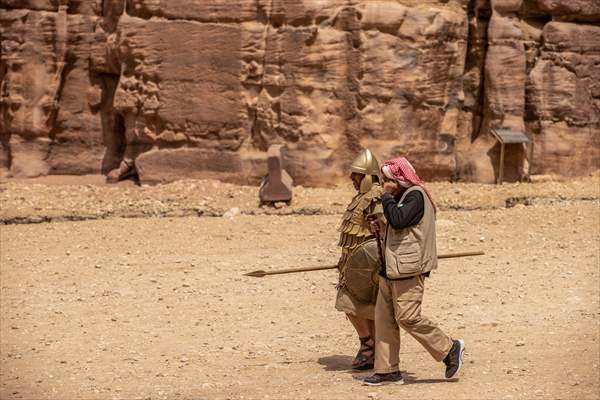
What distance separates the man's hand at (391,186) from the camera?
759cm

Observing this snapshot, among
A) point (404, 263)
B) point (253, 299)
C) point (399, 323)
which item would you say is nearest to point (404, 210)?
point (404, 263)

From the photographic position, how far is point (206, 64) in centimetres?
1638

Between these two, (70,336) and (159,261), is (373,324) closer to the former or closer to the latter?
(70,336)

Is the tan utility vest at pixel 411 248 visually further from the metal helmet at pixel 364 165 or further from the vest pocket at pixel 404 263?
the metal helmet at pixel 364 165

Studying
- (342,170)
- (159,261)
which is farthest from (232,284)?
(342,170)

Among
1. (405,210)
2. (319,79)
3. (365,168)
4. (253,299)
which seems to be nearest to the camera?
(405,210)

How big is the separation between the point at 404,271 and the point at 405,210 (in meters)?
0.42

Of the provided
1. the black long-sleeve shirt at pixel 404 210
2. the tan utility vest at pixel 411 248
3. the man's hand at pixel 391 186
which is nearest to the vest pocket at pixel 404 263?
the tan utility vest at pixel 411 248

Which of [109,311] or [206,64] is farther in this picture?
[206,64]

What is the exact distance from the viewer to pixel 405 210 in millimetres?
7438

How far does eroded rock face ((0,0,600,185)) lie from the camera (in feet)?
53.6

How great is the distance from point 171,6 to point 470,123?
5.29m

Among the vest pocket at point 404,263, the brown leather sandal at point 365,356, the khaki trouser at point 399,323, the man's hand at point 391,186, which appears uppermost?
the man's hand at point 391,186

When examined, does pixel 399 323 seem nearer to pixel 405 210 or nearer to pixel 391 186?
pixel 405 210
